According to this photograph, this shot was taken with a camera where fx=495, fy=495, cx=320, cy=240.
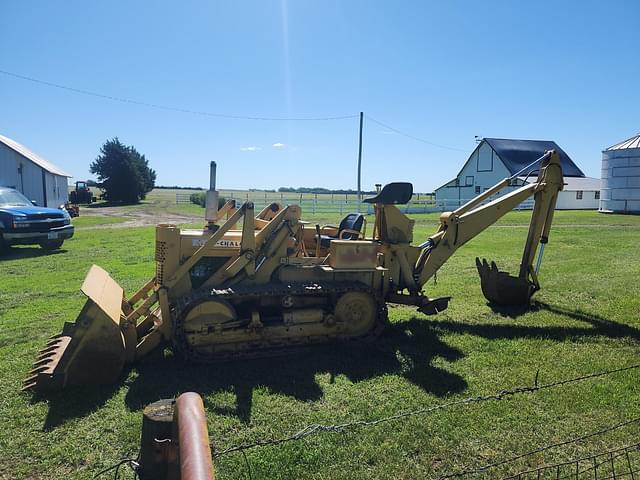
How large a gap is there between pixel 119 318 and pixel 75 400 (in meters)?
0.88

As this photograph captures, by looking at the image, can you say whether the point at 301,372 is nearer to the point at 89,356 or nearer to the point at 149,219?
the point at 89,356

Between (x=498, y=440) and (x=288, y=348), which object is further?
(x=288, y=348)

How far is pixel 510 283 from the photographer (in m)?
8.29

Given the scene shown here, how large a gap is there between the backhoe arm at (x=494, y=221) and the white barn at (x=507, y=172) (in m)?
36.8

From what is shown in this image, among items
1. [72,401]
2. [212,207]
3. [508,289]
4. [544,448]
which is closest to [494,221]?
[508,289]

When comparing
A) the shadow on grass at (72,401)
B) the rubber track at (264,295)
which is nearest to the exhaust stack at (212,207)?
the rubber track at (264,295)

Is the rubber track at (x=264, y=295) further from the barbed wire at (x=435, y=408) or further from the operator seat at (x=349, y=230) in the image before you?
the barbed wire at (x=435, y=408)

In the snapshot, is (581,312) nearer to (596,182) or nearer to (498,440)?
(498,440)

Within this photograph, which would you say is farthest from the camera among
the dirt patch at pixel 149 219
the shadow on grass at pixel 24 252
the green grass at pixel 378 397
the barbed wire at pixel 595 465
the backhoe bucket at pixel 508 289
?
the dirt patch at pixel 149 219

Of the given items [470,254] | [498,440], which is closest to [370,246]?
[498,440]

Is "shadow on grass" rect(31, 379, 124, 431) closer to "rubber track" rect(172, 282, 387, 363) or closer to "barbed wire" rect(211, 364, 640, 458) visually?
"rubber track" rect(172, 282, 387, 363)

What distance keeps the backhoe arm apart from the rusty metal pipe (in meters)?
5.74

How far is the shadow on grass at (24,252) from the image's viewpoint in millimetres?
14331

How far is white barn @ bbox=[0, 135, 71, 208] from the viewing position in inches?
1105
